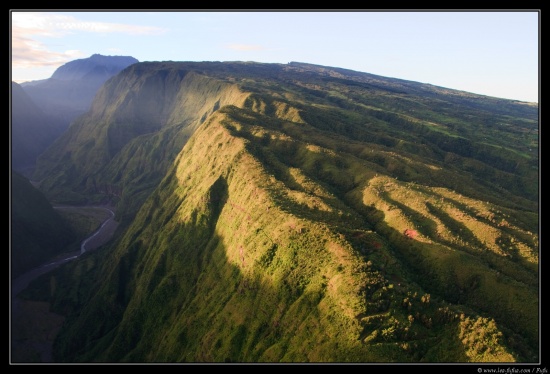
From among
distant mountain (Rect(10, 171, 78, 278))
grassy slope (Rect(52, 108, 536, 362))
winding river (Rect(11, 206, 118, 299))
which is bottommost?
winding river (Rect(11, 206, 118, 299))

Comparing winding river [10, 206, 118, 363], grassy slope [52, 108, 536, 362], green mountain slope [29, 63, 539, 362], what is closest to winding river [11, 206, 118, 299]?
winding river [10, 206, 118, 363]

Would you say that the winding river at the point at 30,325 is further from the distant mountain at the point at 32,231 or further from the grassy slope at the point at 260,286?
the grassy slope at the point at 260,286

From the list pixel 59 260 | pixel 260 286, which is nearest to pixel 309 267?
pixel 260 286

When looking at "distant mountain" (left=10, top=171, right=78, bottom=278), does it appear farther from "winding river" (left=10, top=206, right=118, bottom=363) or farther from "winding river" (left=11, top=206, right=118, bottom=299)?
"winding river" (left=10, top=206, right=118, bottom=363)

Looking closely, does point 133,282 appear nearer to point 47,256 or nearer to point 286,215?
point 286,215

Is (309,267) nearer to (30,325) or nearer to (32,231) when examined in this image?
(30,325)

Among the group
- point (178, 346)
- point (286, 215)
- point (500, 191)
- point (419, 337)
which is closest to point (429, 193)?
point (286, 215)

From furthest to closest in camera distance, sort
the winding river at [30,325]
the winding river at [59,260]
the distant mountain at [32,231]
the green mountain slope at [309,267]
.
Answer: the distant mountain at [32,231]
the winding river at [59,260]
the winding river at [30,325]
the green mountain slope at [309,267]

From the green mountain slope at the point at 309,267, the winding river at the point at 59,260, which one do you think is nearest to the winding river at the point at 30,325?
the winding river at the point at 59,260
